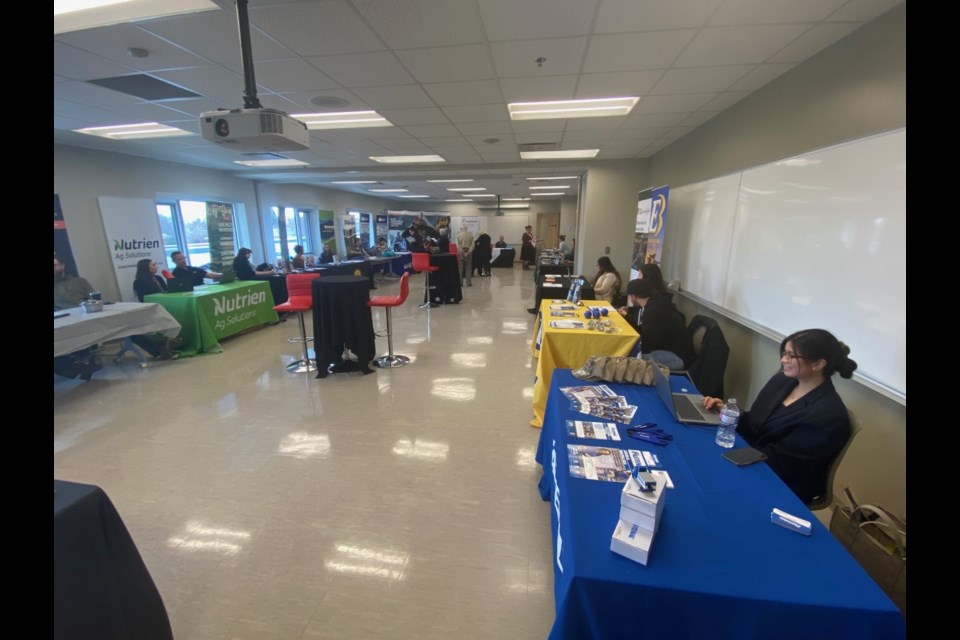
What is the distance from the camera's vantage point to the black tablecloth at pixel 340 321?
382 cm

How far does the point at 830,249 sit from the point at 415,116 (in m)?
3.90

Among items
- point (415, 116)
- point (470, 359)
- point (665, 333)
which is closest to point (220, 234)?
point (415, 116)

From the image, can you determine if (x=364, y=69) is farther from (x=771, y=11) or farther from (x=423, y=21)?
(x=771, y=11)

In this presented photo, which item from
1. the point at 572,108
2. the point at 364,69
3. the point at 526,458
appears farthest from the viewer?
the point at 572,108

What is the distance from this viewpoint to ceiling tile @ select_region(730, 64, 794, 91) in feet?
9.09

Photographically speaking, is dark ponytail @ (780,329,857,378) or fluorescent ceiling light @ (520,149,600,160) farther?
fluorescent ceiling light @ (520,149,600,160)

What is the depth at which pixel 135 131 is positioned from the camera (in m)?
4.82

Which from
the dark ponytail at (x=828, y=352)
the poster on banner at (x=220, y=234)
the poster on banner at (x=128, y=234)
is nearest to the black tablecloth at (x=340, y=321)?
the dark ponytail at (x=828, y=352)

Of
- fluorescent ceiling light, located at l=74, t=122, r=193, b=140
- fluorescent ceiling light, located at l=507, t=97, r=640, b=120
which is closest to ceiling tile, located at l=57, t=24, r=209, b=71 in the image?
fluorescent ceiling light, located at l=74, t=122, r=193, b=140

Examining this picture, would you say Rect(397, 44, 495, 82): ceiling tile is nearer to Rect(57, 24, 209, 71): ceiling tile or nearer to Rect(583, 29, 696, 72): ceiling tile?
Rect(583, 29, 696, 72): ceiling tile

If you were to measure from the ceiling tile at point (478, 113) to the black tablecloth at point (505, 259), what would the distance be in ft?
34.4

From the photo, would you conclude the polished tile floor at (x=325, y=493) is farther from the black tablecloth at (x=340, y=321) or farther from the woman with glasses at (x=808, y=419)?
the woman with glasses at (x=808, y=419)

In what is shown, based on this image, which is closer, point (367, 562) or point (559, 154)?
point (367, 562)

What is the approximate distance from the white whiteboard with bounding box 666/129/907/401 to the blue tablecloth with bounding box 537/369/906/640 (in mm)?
1426
